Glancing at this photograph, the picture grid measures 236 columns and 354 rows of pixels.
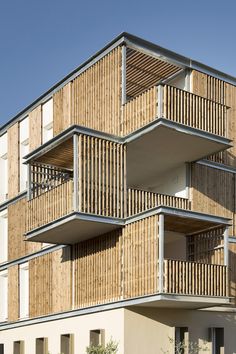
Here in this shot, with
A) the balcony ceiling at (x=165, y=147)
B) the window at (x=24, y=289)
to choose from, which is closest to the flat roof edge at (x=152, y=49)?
the balcony ceiling at (x=165, y=147)

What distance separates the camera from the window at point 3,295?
31.6 meters

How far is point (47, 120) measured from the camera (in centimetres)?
2966

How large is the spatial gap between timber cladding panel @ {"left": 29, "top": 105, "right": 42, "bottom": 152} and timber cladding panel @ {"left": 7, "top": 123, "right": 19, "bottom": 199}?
1556 millimetres

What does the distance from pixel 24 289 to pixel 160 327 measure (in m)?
9.08

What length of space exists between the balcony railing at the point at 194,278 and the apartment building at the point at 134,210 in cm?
3

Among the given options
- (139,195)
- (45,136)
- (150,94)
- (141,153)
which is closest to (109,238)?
(139,195)

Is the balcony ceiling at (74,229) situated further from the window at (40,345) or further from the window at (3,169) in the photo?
the window at (3,169)

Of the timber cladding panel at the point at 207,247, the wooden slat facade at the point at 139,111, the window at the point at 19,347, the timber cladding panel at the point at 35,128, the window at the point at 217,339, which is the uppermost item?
the timber cladding panel at the point at 35,128

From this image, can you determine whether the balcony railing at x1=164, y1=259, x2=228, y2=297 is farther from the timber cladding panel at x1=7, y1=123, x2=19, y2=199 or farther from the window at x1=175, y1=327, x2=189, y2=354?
the timber cladding panel at x1=7, y1=123, x2=19, y2=199

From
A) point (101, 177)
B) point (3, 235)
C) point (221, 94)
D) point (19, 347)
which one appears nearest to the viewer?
point (101, 177)

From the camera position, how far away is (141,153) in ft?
82.4

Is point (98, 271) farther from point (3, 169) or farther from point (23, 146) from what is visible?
point (3, 169)

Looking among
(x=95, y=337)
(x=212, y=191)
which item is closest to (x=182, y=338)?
(x=95, y=337)

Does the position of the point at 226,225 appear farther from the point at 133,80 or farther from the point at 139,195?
the point at 133,80
